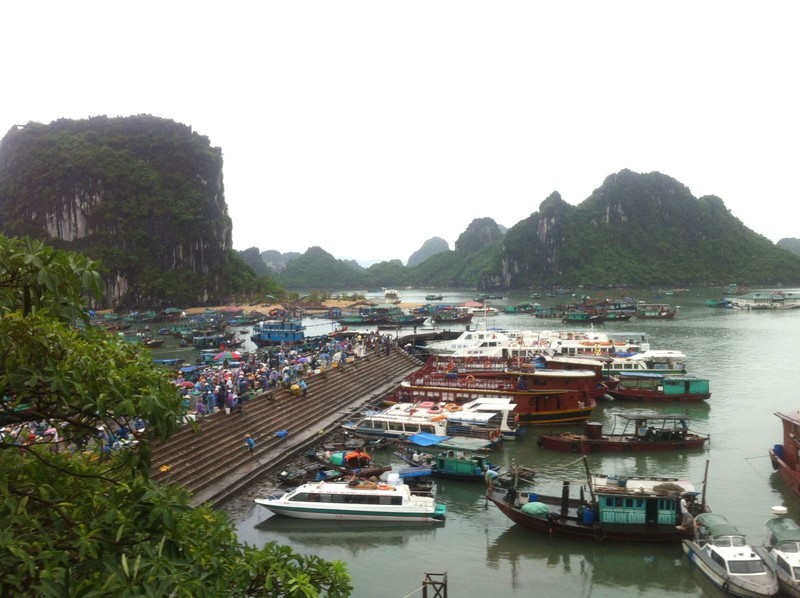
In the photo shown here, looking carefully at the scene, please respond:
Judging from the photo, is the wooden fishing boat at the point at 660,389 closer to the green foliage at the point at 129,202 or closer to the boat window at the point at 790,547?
the boat window at the point at 790,547

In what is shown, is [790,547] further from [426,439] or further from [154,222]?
[154,222]

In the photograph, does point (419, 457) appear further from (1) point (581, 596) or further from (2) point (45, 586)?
(2) point (45, 586)

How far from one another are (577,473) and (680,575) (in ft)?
21.1

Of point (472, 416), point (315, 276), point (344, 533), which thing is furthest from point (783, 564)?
point (315, 276)

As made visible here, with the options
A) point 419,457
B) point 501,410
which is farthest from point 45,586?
point 501,410

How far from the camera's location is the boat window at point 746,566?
1252 cm

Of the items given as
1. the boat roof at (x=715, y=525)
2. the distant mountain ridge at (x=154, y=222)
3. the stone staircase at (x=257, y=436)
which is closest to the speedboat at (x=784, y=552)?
the boat roof at (x=715, y=525)

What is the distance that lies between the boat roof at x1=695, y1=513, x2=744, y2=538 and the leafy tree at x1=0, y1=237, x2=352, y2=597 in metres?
12.4

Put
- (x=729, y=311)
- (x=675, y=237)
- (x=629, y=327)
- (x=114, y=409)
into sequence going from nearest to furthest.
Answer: (x=114, y=409) → (x=629, y=327) → (x=729, y=311) → (x=675, y=237)

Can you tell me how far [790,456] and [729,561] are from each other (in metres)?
7.59

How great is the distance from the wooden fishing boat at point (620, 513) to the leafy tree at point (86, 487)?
39.4 ft

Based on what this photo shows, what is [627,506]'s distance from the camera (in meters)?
15.0

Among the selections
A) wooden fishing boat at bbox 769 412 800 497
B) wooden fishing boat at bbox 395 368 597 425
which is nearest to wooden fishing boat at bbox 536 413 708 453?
wooden fishing boat at bbox 395 368 597 425

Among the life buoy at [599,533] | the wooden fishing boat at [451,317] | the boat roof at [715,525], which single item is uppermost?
the wooden fishing boat at [451,317]
